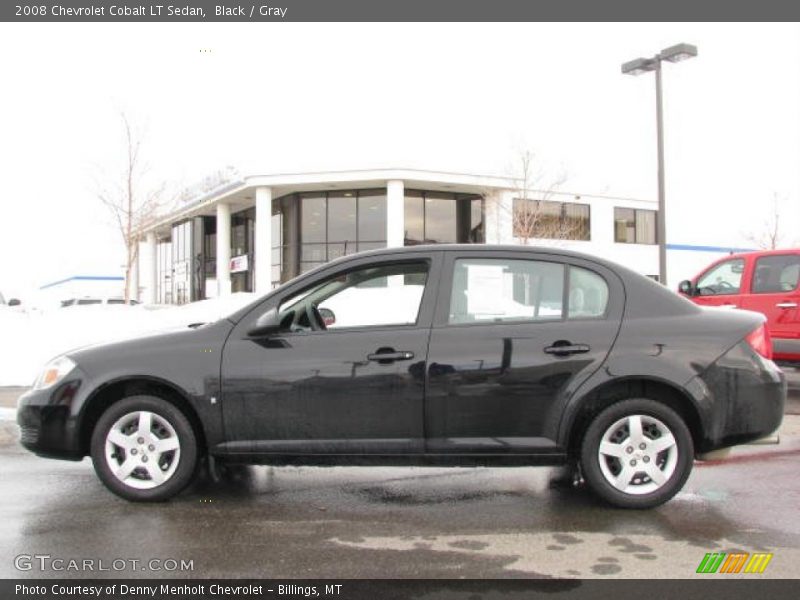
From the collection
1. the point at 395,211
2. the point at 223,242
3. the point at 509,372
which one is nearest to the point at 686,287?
the point at 509,372

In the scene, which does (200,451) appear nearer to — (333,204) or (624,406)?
(624,406)

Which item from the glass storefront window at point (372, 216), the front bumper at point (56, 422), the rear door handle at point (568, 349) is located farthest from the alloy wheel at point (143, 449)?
the glass storefront window at point (372, 216)

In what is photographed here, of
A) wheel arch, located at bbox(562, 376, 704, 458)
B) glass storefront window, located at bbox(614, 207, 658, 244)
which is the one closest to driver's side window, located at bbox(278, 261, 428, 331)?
wheel arch, located at bbox(562, 376, 704, 458)

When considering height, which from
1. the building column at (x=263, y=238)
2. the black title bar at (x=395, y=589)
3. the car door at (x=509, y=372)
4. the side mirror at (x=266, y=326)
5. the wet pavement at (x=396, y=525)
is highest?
the building column at (x=263, y=238)

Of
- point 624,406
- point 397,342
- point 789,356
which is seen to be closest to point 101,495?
point 397,342

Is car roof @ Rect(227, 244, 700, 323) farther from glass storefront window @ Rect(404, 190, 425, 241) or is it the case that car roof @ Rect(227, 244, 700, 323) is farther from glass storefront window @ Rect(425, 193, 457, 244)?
glass storefront window @ Rect(425, 193, 457, 244)

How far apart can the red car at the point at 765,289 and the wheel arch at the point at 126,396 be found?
754 cm

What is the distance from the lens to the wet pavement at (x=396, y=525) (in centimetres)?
369

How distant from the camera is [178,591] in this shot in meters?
3.38

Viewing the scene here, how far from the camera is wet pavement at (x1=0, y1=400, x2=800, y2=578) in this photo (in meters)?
3.69

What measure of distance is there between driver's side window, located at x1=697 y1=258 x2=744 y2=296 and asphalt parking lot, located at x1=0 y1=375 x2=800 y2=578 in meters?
4.85

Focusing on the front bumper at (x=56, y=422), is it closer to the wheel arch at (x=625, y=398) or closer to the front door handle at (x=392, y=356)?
the front door handle at (x=392, y=356)

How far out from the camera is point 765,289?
9.61 metres

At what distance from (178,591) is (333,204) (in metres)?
28.9
